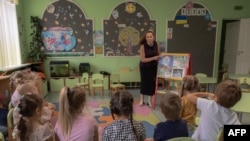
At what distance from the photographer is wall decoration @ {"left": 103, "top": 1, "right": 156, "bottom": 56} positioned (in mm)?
5336

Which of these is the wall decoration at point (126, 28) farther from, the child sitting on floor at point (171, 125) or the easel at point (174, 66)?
the child sitting on floor at point (171, 125)

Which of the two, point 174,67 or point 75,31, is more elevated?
point 75,31

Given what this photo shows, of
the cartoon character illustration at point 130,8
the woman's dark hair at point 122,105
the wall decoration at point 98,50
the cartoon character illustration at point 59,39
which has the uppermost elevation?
the cartoon character illustration at point 130,8

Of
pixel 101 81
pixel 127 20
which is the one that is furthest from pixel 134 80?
pixel 127 20

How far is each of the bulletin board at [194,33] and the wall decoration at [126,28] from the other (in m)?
0.66

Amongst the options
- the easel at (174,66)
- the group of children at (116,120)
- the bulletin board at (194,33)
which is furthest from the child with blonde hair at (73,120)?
the bulletin board at (194,33)

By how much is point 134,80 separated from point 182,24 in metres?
2.09

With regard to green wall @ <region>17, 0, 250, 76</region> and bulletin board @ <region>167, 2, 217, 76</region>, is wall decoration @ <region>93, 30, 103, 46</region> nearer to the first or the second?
green wall @ <region>17, 0, 250, 76</region>

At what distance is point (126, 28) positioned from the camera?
5410mm

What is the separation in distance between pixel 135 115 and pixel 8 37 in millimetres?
3237

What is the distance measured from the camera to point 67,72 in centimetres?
516

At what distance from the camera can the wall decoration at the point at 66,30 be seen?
5168 mm

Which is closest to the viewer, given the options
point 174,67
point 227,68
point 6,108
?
point 6,108

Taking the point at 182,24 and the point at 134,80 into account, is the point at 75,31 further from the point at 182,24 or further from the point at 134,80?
the point at 182,24
